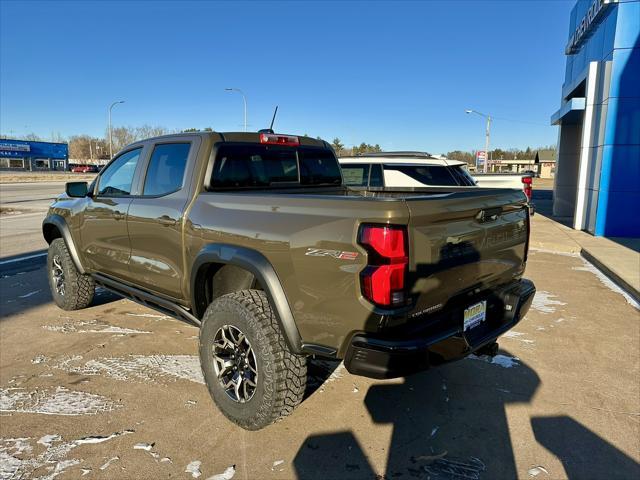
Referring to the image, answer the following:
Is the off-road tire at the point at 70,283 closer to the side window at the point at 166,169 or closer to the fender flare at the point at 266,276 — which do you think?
the side window at the point at 166,169

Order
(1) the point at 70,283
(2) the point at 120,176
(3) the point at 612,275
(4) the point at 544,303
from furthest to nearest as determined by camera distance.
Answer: (3) the point at 612,275
(4) the point at 544,303
(1) the point at 70,283
(2) the point at 120,176

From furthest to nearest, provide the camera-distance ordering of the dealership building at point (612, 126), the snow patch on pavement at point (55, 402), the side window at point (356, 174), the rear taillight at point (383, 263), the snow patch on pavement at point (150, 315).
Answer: the dealership building at point (612, 126) → the side window at point (356, 174) → the snow patch on pavement at point (150, 315) → the snow patch on pavement at point (55, 402) → the rear taillight at point (383, 263)

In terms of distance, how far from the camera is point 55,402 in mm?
3316

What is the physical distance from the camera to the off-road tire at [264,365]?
278cm

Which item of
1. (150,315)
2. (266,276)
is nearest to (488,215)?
(266,276)

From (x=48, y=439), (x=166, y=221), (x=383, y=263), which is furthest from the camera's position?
(x=166, y=221)

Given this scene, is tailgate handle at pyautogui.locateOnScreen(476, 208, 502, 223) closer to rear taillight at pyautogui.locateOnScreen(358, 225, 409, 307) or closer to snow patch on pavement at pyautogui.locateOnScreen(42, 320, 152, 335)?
rear taillight at pyautogui.locateOnScreen(358, 225, 409, 307)

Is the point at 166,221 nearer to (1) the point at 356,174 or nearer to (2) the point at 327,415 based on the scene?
(2) the point at 327,415

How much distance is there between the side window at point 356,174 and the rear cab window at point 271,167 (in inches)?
170

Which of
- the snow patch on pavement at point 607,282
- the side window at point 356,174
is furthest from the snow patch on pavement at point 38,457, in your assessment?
the side window at point 356,174

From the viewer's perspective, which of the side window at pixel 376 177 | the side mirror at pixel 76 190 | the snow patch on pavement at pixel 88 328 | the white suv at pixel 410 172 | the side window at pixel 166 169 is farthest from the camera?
the side window at pixel 376 177

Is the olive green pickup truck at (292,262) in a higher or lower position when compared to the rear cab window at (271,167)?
lower

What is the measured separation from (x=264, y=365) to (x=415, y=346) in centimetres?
94

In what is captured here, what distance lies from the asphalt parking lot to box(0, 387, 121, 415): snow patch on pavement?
0.01 meters
